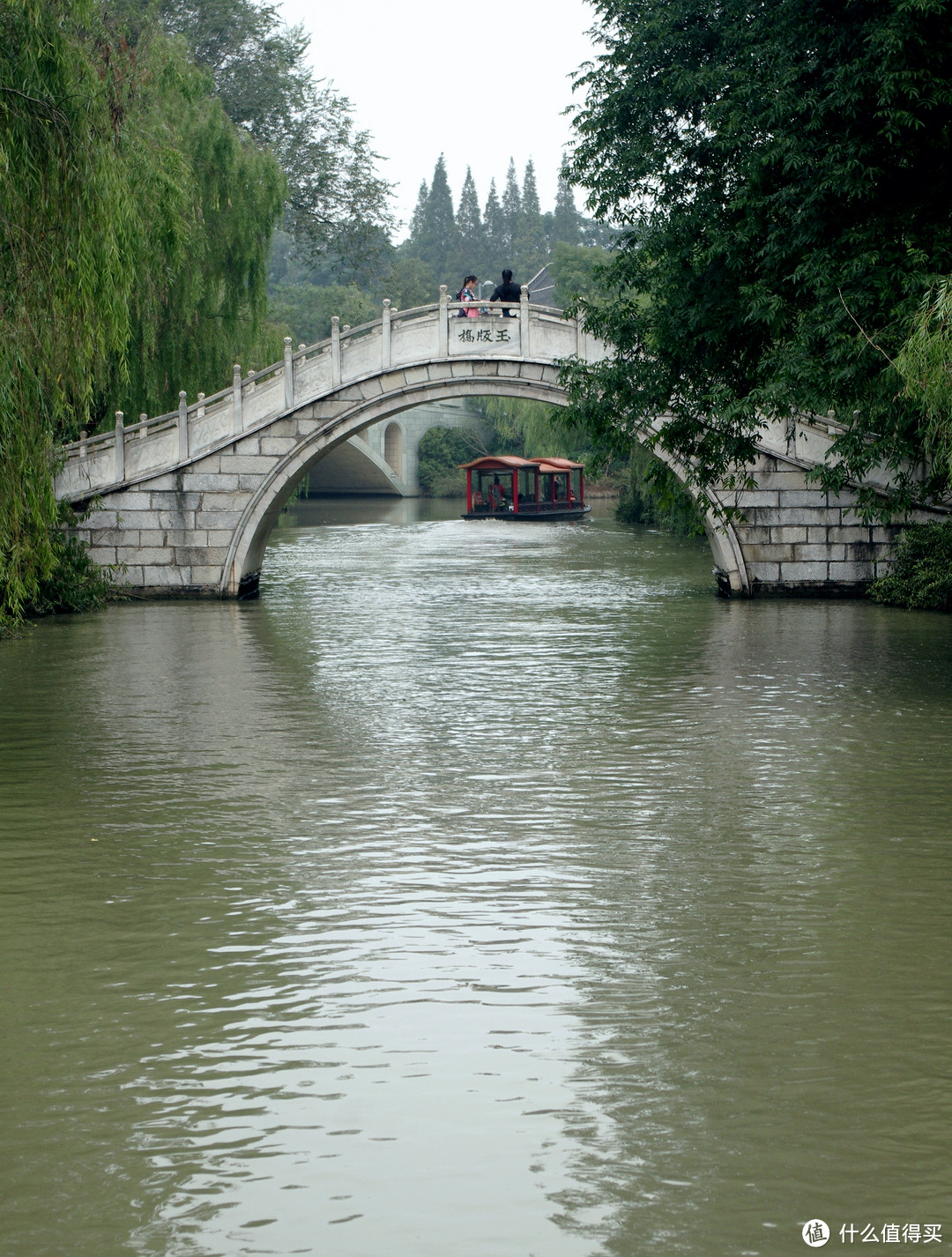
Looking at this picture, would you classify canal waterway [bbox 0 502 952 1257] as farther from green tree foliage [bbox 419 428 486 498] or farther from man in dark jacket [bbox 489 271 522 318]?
green tree foliage [bbox 419 428 486 498]

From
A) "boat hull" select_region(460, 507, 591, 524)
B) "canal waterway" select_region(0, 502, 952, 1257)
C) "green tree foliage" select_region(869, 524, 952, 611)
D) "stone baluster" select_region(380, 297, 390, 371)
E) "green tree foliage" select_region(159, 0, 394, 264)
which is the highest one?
"green tree foliage" select_region(159, 0, 394, 264)

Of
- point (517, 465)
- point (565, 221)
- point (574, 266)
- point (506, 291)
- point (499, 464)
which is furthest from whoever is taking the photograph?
point (565, 221)

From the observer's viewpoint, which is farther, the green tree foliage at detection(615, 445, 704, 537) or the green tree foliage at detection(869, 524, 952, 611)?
the green tree foliage at detection(615, 445, 704, 537)

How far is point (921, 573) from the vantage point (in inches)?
692

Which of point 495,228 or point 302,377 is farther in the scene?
point 495,228

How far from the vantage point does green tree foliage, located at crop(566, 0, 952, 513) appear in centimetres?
1104

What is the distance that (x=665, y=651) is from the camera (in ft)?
46.6

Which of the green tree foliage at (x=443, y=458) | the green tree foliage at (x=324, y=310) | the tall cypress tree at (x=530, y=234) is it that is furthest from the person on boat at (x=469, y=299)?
the tall cypress tree at (x=530, y=234)

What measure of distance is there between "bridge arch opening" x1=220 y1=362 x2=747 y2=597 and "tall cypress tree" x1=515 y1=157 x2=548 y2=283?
65611mm

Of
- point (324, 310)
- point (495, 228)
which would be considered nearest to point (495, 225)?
point (495, 228)

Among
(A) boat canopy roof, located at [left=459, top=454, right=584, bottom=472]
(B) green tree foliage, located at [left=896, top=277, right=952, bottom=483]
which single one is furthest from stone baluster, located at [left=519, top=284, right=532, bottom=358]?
(A) boat canopy roof, located at [left=459, top=454, right=584, bottom=472]

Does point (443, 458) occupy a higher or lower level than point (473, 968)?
higher

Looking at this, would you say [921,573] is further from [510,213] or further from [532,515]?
[510,213]

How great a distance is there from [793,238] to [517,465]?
28.9 metres
